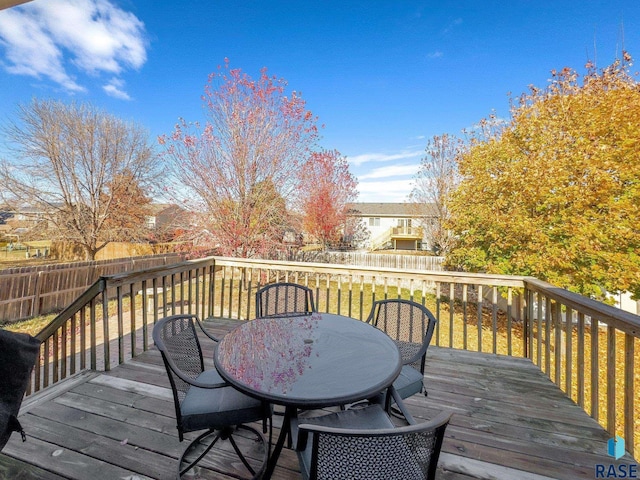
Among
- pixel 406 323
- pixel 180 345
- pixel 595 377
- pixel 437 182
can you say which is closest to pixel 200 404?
pixel 180 345

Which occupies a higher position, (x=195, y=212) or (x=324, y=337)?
(x=195, y=212)

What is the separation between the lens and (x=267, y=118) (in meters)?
7.50

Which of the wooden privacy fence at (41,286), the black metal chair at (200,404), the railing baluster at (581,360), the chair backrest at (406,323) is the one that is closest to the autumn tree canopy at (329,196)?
the wooden privacy fence at (41,286)

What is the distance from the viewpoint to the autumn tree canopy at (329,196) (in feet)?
48.3

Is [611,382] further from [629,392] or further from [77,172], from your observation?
[77,172]

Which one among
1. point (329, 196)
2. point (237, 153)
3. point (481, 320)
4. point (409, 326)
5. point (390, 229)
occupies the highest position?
point (329, 196)

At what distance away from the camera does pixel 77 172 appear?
39.5ft

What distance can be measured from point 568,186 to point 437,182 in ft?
26.3

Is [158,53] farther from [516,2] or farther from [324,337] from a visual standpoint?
[324,337]

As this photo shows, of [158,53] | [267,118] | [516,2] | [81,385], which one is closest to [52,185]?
[158,53]

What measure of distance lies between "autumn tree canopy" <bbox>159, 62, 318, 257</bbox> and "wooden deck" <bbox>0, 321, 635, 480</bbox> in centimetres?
507

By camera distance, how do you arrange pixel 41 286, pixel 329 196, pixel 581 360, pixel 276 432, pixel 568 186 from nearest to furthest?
pixel 276 432, pixel 581 360, pixel 568 186, pixel 41 286, pixel 329 196

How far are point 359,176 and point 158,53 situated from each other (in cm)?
1117

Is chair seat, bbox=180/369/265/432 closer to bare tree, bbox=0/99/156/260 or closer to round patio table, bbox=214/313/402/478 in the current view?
round patio table, bbox=214/313/402/478
